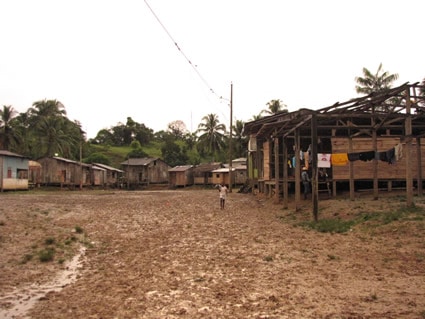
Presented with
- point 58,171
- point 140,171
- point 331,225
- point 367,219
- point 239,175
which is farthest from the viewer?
point 140,171

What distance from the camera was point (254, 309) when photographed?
5.32 m

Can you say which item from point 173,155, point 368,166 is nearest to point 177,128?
point 173,155

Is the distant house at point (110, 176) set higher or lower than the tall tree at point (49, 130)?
lower

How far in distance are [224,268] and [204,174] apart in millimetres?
48948

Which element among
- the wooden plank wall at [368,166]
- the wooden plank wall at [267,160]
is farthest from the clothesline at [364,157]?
the wooden plank wall at [267,160]

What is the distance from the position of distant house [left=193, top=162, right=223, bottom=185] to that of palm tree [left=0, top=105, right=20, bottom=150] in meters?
25.5

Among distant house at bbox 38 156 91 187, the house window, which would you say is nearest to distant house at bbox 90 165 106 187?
distant house at bbox 38 156 91 187

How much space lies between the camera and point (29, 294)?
634 cm

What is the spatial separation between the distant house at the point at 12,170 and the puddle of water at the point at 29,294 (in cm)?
3397

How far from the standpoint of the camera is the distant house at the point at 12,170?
122ft

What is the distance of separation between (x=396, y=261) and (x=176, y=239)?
Result: 6.11 metres

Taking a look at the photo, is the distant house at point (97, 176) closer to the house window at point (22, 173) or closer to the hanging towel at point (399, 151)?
the house window at point (22, 173)

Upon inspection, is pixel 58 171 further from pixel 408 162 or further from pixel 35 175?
pixel 408 162

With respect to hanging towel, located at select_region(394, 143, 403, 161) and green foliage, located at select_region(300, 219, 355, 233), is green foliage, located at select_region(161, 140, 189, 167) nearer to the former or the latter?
hanging towel, located at select_region(394, 143, 403, 161)
